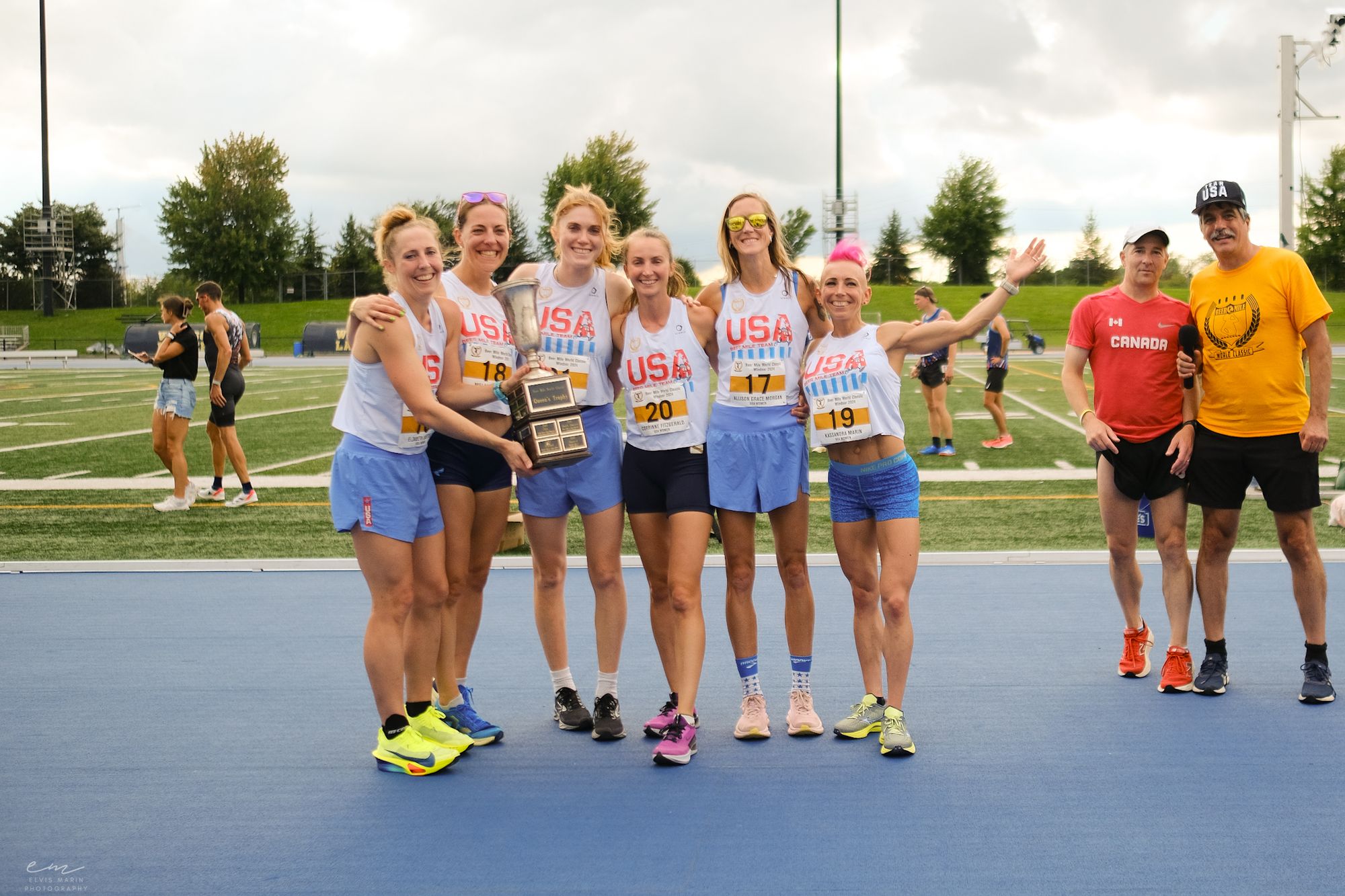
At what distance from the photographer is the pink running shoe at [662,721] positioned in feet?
14.3

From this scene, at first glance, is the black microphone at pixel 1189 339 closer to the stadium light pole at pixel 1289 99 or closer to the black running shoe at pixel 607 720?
the black running shoe at pixel 607 720

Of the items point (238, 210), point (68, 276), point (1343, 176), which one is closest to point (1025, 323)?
point (1343, 176)

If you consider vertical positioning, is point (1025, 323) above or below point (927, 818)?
above

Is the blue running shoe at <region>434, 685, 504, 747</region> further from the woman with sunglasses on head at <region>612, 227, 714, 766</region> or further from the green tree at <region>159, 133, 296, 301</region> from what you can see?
the green tree at <region>159, 133, 296, 301</region>

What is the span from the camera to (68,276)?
73438mm

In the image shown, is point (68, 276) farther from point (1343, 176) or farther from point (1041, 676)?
point (1041, 676)

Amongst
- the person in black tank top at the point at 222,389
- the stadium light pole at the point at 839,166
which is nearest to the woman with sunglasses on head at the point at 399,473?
the person in black tank top at the point at 222,389

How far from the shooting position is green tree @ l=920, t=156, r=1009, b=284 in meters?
71.1

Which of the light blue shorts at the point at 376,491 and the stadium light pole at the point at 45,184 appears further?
the stadium light pole at the point at 45,184

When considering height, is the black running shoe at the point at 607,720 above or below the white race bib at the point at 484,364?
below

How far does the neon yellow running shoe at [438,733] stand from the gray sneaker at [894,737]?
1.52 meters

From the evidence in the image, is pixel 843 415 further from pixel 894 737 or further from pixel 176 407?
pixel 176 407

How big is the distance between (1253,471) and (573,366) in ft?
9.47

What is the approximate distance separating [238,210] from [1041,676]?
237 feet
